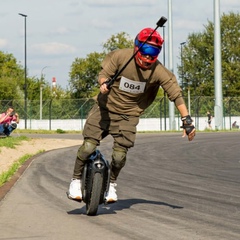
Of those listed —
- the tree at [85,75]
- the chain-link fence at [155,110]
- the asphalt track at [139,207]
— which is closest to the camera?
Result: the asphalt track at [139,207]

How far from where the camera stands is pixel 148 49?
8555mm

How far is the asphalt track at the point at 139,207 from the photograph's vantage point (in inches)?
302

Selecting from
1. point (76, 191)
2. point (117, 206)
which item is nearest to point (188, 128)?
point (76, 191)

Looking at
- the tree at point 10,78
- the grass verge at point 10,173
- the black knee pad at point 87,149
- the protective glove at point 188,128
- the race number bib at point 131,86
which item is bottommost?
the grass verge at point 10,173

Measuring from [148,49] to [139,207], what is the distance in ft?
7.38

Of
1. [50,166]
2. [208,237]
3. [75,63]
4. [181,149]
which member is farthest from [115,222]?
[75,63]

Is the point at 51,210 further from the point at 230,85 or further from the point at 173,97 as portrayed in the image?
the point at 230,85

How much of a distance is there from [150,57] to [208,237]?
2.22 meters

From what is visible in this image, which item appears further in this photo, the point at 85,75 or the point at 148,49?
the point at 85,75

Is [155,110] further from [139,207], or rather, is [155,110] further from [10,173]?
[139,207]

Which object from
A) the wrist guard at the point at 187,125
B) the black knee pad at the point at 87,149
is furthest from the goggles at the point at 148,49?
the black knee pad at the point at 87,149

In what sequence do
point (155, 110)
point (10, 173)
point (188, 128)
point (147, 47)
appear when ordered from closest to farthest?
point (147, 47)
point (188, 128)
point (10, 173)
point (155, 110)

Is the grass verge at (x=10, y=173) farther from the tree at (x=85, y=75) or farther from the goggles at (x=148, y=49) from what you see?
the tree at (x=85, y=75)

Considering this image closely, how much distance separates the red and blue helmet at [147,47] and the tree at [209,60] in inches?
3497
